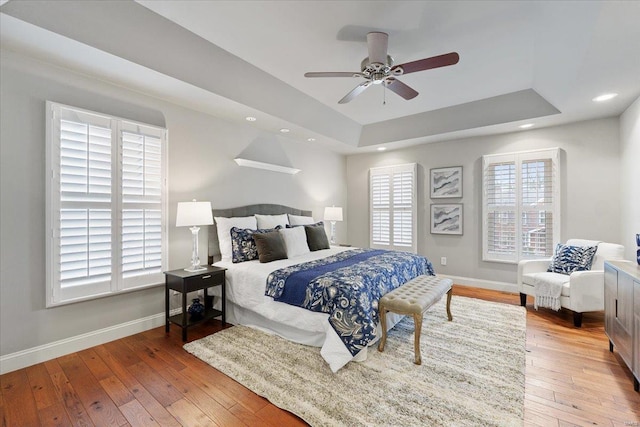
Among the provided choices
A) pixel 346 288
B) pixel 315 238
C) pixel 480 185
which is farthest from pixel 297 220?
pixel 480 185

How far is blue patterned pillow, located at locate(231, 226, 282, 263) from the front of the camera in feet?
11.5

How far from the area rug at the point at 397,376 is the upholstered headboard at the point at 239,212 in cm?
109

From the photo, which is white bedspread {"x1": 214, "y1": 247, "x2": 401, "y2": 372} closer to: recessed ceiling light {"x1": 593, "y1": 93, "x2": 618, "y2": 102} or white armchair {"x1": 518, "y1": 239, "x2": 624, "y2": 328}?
white armchair {"x1": 518, "y1": 239, "x2": 624, "y2": 328}

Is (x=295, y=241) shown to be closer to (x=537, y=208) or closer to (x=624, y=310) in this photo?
(x=624, y=310)

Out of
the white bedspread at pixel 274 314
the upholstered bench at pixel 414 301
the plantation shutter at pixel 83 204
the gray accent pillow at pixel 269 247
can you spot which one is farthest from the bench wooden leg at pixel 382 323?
the plantation shutter at pixel 83 204

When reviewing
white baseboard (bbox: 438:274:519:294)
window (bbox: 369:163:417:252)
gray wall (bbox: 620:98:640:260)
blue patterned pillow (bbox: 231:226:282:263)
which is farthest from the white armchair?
blue patterned pillow (bbox: 231:226:282:263)

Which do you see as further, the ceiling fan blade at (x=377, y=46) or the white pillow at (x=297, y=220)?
the white pillow at (x=297, y=220)

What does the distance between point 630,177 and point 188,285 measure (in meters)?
5.27

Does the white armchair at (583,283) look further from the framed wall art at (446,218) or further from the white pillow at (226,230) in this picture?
the white pillow at (226,230)

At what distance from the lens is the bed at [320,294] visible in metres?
2.37

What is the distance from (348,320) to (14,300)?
2796 millimetres

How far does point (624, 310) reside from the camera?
2.22 meters

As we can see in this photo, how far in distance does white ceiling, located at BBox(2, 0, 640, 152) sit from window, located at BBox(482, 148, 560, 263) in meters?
0.71

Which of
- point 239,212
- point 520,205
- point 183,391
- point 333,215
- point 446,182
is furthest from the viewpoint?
point 333,215
